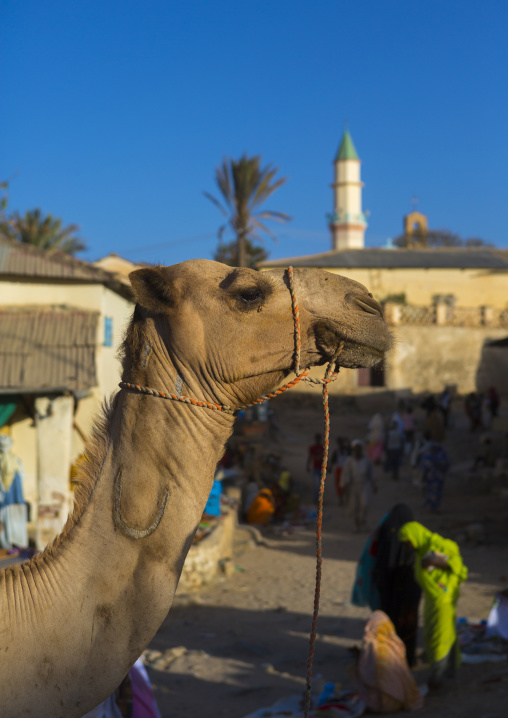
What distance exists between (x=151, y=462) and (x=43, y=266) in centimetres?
1133

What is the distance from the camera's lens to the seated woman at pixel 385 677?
19.4ft

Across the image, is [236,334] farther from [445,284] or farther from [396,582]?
[445,284]

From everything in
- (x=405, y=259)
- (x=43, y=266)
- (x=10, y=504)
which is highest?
(x=405, y=259)

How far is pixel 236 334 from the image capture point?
2021 millimetres

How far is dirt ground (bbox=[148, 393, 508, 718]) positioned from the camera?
6.38 metres

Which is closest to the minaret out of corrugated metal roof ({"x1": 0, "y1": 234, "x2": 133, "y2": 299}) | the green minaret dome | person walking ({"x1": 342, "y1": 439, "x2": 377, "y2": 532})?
the green minaret dome

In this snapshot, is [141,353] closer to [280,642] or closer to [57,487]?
[280,642]

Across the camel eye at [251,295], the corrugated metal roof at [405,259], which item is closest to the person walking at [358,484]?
the camel eye at [251,295]

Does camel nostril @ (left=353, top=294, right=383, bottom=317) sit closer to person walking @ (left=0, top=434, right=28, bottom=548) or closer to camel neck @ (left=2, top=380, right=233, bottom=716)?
camel neck @ (left=2, top=380, right=233, bottom=716)

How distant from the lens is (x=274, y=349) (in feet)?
6.64

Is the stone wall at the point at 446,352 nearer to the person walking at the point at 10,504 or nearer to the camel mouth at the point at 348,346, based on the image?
the person walking at the point at 10,504

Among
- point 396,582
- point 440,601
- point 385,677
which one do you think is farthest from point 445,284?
point 385,677

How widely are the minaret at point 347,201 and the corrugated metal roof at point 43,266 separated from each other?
141 ft

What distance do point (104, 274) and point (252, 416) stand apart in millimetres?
8949
